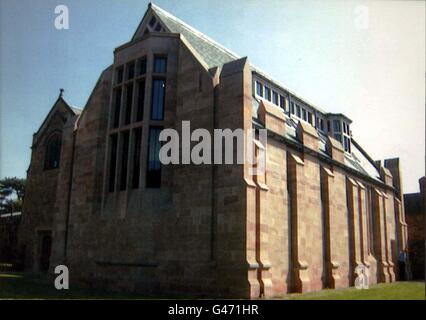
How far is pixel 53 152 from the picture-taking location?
3362cm

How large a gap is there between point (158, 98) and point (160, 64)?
1.81m

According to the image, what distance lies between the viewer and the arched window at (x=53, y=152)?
33125 millimetres

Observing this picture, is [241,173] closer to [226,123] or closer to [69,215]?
[226,123]

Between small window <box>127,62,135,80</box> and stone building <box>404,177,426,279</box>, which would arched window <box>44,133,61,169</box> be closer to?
small window <box>127,62,135,80</box>

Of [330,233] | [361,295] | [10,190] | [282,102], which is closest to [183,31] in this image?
[282,102]

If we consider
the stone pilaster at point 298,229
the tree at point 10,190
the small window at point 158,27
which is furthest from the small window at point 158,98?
the tree at point 10,190

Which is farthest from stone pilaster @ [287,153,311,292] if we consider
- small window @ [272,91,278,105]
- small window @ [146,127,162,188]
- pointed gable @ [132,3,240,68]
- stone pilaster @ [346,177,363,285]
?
small window @ [272,91,278,105]

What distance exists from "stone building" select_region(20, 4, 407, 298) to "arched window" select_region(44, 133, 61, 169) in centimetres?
1002

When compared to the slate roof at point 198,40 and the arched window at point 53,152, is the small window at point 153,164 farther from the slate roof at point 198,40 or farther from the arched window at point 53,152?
the arched window at point 53,152

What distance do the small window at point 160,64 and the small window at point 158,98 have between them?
0.52 meters

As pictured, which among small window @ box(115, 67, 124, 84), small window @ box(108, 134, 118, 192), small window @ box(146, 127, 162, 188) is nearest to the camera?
small window @ box(146, 127, 162, 188)

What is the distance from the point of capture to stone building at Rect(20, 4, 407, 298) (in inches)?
613

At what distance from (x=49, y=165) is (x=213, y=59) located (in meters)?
18.8

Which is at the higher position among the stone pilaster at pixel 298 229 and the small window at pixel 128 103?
the small window at pixel 128 103
